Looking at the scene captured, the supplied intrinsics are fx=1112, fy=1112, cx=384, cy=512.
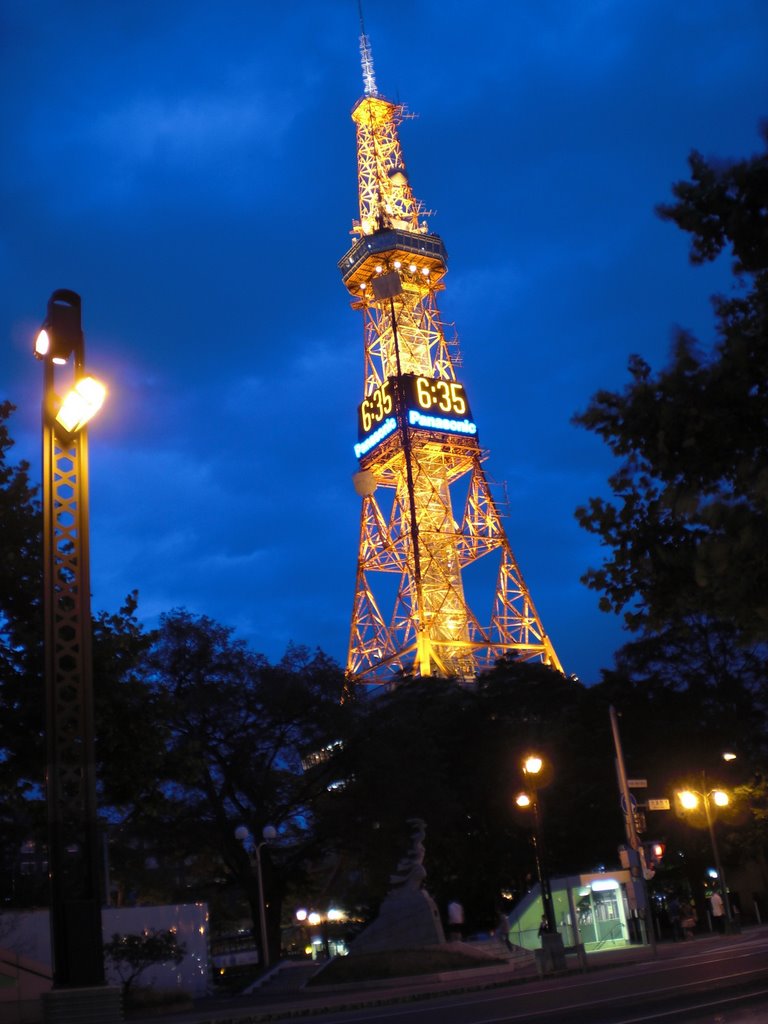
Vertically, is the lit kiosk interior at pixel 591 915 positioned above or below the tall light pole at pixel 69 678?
below

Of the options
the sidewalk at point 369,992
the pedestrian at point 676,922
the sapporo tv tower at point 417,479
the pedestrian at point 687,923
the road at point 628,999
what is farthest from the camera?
the sapporo tv tower at point 417,479

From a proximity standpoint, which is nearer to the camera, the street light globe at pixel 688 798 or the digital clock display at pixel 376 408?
the street light globe at pixel 688 798

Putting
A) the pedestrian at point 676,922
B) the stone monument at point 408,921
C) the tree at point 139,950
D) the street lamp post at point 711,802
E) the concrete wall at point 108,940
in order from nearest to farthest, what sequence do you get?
the concrete wall at point 108,940, the tree at point 139,950, the stone monument at point 408,921, the street lamp post at point 711,802, the pedestrian at point 676,922

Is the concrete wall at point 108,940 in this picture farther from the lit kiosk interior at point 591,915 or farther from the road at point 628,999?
the lit kiosk interior at point 591,915

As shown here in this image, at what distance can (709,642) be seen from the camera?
4947 centimetres

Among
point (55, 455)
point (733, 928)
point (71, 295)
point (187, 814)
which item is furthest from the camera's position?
point (187, 814)

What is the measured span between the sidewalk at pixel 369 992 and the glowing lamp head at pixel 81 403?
1509cm

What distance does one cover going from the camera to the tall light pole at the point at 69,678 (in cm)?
905

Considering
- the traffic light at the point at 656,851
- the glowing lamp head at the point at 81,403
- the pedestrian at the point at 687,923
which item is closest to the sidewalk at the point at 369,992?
the traffic light at the point at 656,851

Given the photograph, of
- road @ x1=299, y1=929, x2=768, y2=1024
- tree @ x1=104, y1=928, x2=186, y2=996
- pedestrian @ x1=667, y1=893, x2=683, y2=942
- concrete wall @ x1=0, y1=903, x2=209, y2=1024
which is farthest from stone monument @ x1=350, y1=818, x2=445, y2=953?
pedestrian @ x1=667, y1=893, x2=683, y2=942

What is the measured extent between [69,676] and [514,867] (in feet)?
148

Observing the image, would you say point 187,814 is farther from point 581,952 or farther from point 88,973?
point 88,973

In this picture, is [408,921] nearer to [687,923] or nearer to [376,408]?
[687,923]

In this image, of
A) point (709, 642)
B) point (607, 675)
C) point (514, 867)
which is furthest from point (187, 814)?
point (709, 642)
